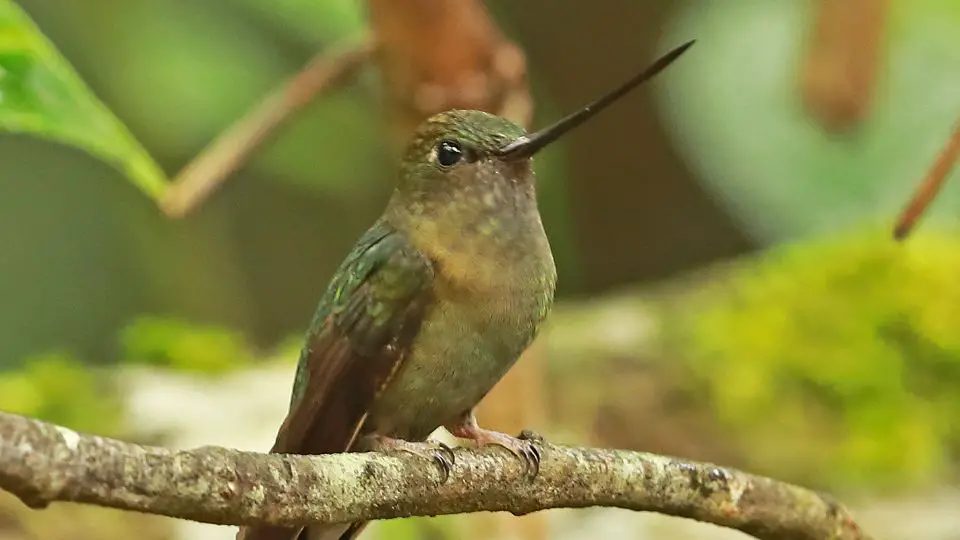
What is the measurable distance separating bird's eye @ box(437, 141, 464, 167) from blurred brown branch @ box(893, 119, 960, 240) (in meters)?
0.63

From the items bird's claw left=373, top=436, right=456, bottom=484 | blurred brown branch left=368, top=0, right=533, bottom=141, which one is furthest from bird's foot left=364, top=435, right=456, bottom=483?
blurred brown branch left=368, top=0, right=533, bottom=141

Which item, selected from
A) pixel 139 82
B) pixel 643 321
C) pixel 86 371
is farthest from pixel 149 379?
pixel 643 321

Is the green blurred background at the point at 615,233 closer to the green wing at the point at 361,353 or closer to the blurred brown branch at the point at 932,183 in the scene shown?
the green wing at the point at 361,353

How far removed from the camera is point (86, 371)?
10.2ft

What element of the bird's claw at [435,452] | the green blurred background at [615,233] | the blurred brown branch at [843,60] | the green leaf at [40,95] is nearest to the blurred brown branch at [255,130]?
the green leaf at [40,95]

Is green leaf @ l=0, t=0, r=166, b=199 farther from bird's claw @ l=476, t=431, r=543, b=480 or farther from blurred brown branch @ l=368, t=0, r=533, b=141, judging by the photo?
blurred brown branch @ l=368, t=0, r=533, b=141

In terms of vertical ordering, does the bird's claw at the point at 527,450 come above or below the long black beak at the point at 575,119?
below

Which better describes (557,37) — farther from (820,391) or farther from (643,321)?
(820,391)

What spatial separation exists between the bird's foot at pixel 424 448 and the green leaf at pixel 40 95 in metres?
0.48

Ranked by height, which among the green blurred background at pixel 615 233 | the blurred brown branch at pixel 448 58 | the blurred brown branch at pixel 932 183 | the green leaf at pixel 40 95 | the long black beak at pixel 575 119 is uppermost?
the green blurred background at pixel 615 233

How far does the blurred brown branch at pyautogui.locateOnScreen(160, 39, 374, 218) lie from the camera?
174cm

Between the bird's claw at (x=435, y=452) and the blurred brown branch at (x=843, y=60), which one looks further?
the blurred brown branch at (x=843, y=60)

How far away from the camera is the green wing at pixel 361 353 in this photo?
133 cm

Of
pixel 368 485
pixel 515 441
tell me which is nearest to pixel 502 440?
pixel 515 441
